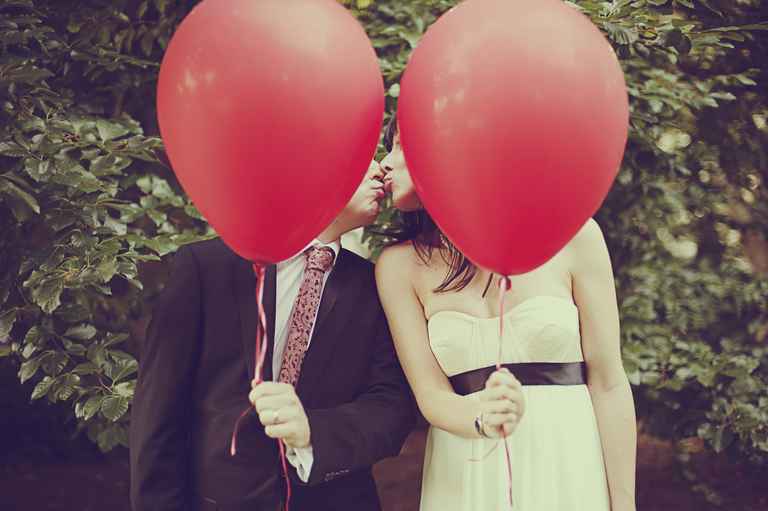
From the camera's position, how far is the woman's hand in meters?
1.42

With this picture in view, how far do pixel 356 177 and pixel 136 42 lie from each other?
72.6 inches

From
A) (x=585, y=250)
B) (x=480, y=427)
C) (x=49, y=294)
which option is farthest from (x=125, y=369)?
(x=585, y=250)

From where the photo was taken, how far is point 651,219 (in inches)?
121

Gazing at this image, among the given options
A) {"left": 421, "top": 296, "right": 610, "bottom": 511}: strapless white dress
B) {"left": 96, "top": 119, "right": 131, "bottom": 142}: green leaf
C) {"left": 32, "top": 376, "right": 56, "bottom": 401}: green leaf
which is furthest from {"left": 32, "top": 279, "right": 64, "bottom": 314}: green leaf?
{"left": 421, "top": 296, "right": 610, "bottom": 511}: strapless white dress

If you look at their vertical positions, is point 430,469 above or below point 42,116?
below

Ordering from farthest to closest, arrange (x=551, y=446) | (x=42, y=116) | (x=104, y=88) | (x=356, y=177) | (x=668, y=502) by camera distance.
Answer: (x=668, y=502), (x=104, y=88), (x=42, y=116), (x=551, y=446), (x=356, y=177)

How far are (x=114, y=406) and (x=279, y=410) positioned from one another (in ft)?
2.67

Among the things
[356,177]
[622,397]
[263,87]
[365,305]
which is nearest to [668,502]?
[622,397]

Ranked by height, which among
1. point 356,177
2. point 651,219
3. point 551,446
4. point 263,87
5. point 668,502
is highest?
point 263,87

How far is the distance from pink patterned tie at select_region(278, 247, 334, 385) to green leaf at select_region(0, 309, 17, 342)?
2.98ft

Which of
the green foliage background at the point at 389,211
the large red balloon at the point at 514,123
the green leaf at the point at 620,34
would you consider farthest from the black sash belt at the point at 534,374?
the green leaf at the point at 620,34

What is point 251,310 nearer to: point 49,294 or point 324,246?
point 324,246

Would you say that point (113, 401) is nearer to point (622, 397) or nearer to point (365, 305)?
point (365, 305)

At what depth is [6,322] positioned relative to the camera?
209cm
